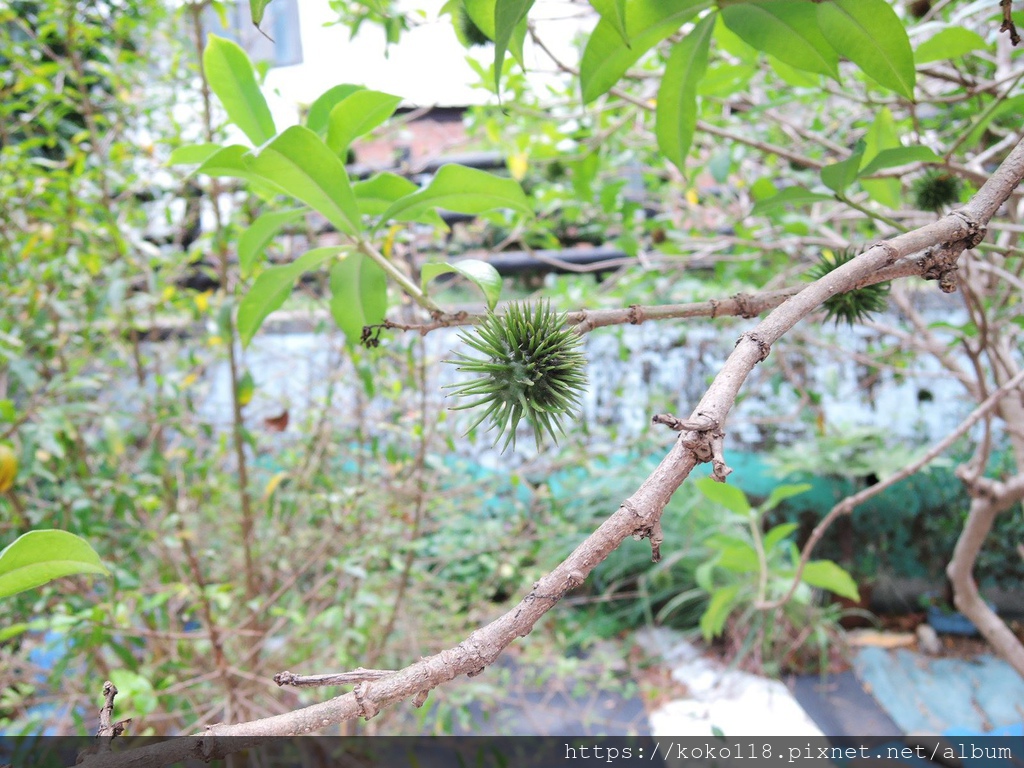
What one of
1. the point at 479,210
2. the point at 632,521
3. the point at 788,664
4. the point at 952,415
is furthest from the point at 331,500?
the point at 952,415

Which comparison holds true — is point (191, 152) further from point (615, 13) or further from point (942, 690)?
point (942, 690)

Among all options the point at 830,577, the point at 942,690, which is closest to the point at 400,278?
the point at 830,577

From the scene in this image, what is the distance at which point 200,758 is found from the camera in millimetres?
253

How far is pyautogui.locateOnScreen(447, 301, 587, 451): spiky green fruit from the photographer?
47 centimetres

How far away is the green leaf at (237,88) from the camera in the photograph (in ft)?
1.87

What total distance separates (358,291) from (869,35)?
18.2 inches

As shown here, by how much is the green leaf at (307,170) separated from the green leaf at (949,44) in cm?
59

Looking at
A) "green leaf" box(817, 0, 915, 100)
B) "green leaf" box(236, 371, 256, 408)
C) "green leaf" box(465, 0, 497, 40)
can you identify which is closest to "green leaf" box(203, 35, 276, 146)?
"green leaf" box(465, 0, 497, 40)

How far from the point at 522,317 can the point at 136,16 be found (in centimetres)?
172

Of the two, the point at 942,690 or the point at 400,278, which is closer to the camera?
the point at 400,278

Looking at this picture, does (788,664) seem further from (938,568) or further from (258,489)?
(258,489)

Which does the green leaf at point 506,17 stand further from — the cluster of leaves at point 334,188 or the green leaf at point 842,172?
the green leaf at point 842,172

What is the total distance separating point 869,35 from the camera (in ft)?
1.61

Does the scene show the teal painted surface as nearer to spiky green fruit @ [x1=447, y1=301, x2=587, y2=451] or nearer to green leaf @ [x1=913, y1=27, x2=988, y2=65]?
green leaf @ [x1=913, y1=27, x2=988, y2=65]
